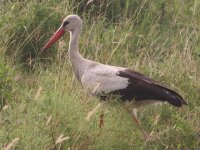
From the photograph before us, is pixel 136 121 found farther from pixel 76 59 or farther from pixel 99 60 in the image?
pixel 99 60

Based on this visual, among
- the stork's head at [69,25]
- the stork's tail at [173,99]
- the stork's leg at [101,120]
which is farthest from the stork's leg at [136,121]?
the stork's head at [69,25]

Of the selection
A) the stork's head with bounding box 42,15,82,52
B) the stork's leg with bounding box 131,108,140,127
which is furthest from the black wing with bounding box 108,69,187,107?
the stork's head with bounding box 42,15,82,52

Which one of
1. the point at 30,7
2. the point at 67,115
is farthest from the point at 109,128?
the point at 30,7

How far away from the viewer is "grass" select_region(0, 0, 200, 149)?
16.3 feet

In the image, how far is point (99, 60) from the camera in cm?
703

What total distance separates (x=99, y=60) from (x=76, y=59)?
0.73 meters

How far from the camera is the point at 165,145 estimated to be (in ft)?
18.6

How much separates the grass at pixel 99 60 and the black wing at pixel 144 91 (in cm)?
22

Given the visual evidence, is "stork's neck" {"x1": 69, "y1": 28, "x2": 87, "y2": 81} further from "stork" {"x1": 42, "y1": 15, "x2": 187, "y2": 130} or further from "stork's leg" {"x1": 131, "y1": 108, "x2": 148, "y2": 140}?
"stork's leg" {"x1": 131, "y1": 108, "x2": 148, "y2": 140}

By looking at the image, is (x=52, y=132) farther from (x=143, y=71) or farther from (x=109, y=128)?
(x=143, y=71)

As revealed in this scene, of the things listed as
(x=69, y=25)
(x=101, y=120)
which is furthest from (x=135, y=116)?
(x=69, y=25)

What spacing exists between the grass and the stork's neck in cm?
12

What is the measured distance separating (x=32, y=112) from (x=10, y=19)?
2473 mm

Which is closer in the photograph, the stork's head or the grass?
the grass
